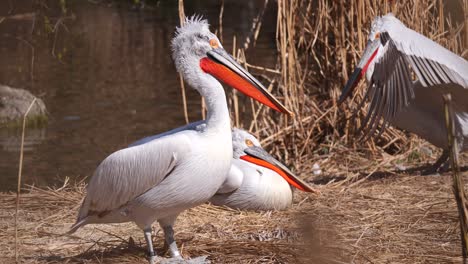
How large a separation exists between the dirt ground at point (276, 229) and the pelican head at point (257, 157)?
0.18 metres

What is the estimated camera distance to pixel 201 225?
15.2 feet

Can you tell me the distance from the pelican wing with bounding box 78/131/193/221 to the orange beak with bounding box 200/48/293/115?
38 centimetres

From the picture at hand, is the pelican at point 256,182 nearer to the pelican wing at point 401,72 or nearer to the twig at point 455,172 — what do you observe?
the pelican wing at point 401,72

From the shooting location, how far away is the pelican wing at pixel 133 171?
142 inches

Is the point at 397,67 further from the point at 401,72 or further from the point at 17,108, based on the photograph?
the point at 17,108

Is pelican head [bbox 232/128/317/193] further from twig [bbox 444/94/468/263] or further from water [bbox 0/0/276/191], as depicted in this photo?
twig [bbox 444/94/468/263]

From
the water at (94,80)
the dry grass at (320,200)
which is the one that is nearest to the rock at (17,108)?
the water at (94,80)

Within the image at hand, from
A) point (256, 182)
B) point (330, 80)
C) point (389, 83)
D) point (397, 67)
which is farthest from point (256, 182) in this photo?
point (330, 80)

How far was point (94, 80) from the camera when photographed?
11797 millimetres

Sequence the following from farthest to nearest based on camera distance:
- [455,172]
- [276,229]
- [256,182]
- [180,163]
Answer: [256,182] < [276,229] < [180,163] < [455,172]

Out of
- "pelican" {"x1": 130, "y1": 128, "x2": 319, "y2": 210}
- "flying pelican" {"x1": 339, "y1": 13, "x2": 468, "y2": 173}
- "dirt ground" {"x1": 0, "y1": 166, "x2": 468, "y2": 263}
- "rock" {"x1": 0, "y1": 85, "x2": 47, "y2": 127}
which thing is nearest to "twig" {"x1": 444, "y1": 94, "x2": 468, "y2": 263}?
"dirt ground" {"x1": 0, "y1": 166, "x2": 468, "y2": 263}

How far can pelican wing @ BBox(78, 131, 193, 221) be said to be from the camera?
3.60m

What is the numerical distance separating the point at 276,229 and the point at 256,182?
2.20 feet

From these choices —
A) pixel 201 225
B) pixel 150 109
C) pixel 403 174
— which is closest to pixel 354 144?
pixel 403 174
